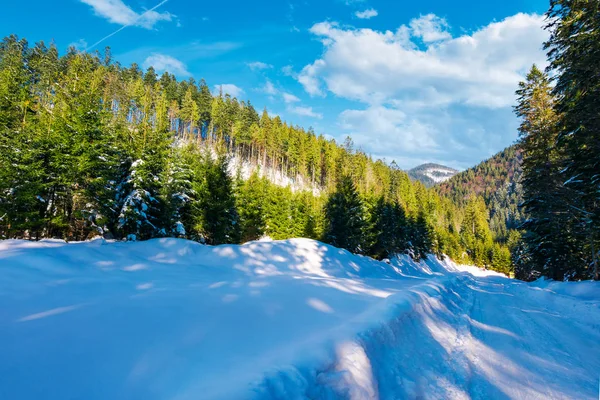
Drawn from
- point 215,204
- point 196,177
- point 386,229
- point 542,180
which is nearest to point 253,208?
point 196,177

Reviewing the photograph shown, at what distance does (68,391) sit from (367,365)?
364 cm

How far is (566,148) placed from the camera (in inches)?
608

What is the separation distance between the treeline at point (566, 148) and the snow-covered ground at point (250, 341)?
8119 millimetres

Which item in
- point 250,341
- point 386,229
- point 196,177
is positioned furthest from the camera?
point 386,229

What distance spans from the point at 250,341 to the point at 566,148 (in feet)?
62.1

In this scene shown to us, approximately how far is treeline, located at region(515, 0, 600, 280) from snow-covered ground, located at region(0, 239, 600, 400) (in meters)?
8.12

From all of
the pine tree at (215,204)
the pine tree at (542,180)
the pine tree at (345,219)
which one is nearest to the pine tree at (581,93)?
the pine tree at (542,180)

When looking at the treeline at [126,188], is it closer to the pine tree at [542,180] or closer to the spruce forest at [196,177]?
the spruce forest at [196,177]

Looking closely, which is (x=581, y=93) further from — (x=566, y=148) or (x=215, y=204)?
(x=215, y=204)

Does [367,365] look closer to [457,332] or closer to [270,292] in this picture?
[270,292]

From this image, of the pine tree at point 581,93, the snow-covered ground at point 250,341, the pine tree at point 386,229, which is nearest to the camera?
the snow-covered ground at point 250,341

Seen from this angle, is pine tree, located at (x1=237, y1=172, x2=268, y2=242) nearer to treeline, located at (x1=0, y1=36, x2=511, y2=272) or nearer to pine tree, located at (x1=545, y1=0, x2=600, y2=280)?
treeline, located at (x1=0, y1=36, x2=511, y2=272)

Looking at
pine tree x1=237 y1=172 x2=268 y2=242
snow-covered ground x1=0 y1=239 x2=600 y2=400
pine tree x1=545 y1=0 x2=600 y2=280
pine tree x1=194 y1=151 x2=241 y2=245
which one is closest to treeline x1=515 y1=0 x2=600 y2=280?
pine tree x1=545 y1=0 x2=600 y2=280

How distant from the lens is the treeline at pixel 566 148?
39.3ft
